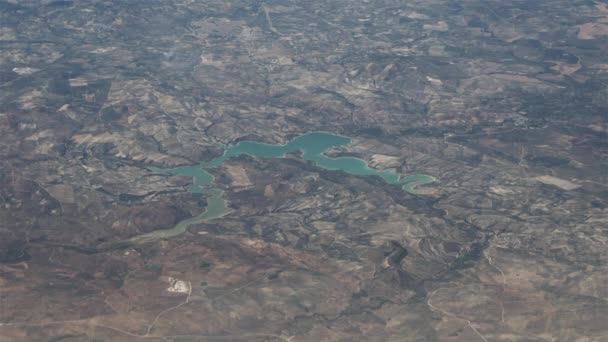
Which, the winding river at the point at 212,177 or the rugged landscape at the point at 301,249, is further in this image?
the winding river at the point at 212,177

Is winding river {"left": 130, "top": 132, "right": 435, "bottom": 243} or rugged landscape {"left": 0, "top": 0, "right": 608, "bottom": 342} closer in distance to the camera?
rugged landscape {"left": 0, "top": 0, "right": 608, "bottom": 342}

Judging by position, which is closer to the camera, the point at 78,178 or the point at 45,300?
the point at 45,300

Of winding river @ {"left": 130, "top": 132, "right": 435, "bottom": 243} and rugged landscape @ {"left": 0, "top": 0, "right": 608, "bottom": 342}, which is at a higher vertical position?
rugged landscape @ {"left": 0, "top": 0, "right": 608, "bottom": 342}

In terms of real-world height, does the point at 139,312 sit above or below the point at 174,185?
above

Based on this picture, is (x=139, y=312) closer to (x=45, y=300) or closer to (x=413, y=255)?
(x=45, y=300)

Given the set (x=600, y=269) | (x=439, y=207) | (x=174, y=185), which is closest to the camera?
(x=600, y=269)

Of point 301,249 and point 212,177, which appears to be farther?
point 212,177

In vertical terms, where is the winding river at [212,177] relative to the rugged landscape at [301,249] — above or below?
below

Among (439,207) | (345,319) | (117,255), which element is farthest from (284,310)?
(439,207)

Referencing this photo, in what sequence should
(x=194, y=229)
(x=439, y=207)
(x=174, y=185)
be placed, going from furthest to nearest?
1. (x=174, y=185)
2. (x=439, y=207)
3. (x=194, y=229)

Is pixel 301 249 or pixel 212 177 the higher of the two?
pixel 301 249
